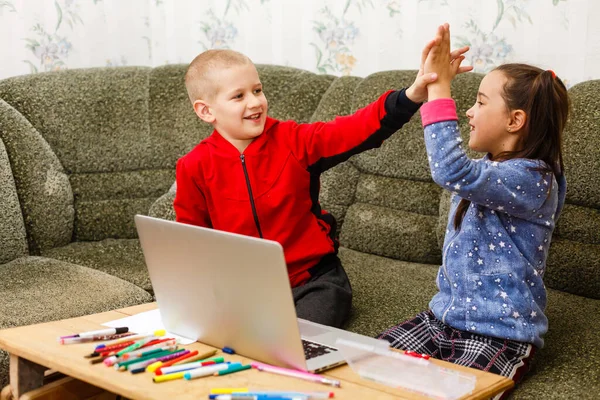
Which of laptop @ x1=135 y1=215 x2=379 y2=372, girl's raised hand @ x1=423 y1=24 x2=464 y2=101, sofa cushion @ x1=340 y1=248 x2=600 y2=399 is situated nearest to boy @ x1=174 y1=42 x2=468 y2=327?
sofa cushion @ x1=340 y1=248 x2=600 y2=399

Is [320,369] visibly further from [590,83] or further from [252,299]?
[590,83]

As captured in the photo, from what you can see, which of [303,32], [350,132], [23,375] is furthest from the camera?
[303,32]

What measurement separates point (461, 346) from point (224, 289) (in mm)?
507

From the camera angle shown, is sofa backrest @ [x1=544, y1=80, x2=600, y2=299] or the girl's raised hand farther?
sofa backrest @ [x1=544, y1=80, x2=600, y2=299]

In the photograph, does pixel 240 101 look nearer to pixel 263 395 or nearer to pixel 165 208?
pixel 165 208

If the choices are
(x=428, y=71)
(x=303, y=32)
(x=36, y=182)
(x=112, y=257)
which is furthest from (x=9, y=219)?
(x=428, y=71)

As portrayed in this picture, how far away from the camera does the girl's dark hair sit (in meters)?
1.49

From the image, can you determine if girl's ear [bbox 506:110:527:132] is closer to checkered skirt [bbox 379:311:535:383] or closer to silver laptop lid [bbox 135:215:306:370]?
checkered skirt [bbox 379:311:535:383]

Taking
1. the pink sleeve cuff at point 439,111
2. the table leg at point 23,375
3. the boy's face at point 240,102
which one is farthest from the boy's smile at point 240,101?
the table leg at point 23,375

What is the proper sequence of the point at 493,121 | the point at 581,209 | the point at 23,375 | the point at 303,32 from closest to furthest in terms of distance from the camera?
the point at 23,375 < the point at 493,121 < the point at 581,209 < the point at 303,32

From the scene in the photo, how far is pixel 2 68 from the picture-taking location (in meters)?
2.76

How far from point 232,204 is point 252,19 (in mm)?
1240

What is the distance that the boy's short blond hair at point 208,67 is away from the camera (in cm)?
176

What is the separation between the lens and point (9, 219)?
7.48 ft
